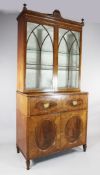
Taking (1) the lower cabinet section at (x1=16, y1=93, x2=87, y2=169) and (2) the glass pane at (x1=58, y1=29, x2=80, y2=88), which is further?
(2) the glass pane at (x1=58, y1=29, x2=80, y2=88)

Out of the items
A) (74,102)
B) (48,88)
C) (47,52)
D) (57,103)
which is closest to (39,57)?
(47,52)

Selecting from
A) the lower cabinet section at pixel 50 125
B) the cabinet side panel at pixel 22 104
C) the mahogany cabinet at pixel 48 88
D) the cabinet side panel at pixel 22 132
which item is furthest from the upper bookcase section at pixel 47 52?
the cabinet side panel at pixel 22 132

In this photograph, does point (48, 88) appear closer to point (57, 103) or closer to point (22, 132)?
point (57, 103)

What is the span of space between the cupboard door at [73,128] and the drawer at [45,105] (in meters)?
0.18

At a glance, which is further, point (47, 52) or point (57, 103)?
point (47, 52)

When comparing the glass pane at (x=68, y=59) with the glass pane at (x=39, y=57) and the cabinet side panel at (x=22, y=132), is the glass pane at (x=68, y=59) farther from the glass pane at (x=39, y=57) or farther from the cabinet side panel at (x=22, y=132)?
the cabinet side panel at (x=22, y=132)

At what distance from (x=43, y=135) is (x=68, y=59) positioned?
1.22 m

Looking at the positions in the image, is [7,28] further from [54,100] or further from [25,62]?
[54,100]

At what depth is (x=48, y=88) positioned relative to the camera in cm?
A: 257

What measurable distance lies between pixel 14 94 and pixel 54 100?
833 mm

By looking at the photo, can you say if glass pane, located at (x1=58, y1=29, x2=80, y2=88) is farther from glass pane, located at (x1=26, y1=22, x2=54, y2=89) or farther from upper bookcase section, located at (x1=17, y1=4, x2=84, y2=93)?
glass pane, located at (x1=26, y1=22, x2=54, y2=89)

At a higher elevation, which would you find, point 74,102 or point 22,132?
point 74,102

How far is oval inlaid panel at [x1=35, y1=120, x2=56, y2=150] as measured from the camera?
2307mm

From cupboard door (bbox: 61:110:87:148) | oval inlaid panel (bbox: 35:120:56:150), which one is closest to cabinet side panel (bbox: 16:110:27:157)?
oval inlaid panel (bbox: 35:120:56:150)
